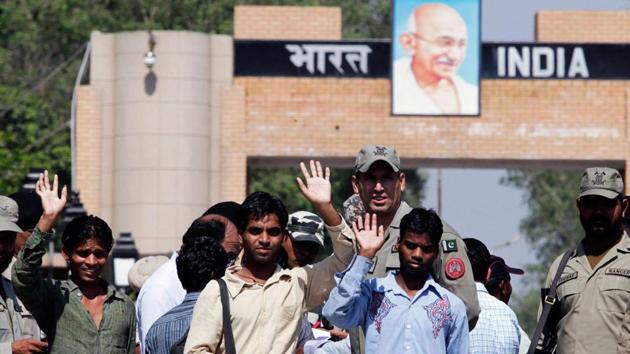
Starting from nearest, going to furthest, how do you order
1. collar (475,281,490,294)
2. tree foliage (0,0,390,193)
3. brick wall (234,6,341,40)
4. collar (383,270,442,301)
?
collar (383,270,442,301)
collar (475,281,490,294)
brick wall (234,6,341,40)
tree foliage (0,0,390,193)

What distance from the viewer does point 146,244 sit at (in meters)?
33.5

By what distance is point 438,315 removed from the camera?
8.47m

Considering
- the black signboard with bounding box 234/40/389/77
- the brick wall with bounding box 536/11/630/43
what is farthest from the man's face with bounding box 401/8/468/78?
the brick wall with bounding box 536/11/630/43

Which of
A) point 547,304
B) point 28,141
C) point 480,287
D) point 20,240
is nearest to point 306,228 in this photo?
point 480,287

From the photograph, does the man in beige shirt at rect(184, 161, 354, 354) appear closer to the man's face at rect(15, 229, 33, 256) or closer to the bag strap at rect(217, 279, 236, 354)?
the bag strap at rect(217, 279, 236, 354)

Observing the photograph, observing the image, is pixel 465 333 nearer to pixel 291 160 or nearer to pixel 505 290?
pixel 505 290

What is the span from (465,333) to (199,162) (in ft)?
82.4

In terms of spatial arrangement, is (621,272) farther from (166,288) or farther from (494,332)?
(166,288)

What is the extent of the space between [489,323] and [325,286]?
2.23 m

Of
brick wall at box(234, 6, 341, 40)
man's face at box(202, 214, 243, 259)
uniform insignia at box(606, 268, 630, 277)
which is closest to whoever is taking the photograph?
uniform insignia at box(606, 268, 630, 277)

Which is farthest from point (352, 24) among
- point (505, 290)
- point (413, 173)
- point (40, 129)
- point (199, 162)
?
point (505, 290)

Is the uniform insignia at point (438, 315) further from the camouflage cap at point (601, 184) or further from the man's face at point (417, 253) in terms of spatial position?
the camouflage cap at point (601, 184)

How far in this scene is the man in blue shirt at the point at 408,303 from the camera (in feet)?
27.5

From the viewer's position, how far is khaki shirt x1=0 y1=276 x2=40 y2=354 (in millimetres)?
9383
